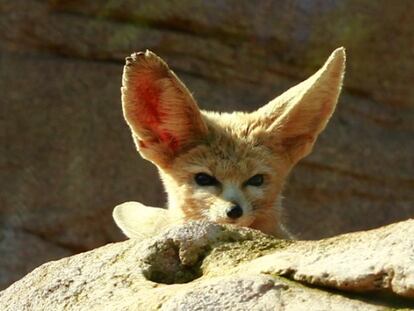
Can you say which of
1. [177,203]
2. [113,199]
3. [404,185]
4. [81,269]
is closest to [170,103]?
[177,203]

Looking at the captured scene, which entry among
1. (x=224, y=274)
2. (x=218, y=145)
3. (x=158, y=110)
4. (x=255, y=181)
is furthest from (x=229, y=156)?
(x=224, y=274)

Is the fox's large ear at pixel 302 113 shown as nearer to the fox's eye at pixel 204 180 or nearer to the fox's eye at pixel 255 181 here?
the fox's eye at pixel 255 181

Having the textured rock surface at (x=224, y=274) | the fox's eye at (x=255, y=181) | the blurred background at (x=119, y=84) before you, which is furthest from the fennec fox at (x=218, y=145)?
the blurred background at (x=119, y=84)

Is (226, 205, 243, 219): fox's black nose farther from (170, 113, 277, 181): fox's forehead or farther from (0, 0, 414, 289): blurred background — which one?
(0, 0, 414, 289): blurred background

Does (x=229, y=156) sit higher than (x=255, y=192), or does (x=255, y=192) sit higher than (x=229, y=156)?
(x=229, y=156)

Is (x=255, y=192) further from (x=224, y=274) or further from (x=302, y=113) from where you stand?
(x=224, y=274)

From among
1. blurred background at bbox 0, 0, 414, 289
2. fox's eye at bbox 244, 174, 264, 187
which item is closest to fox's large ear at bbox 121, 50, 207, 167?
fox's eye at bbox 244, 174, 264, 187
